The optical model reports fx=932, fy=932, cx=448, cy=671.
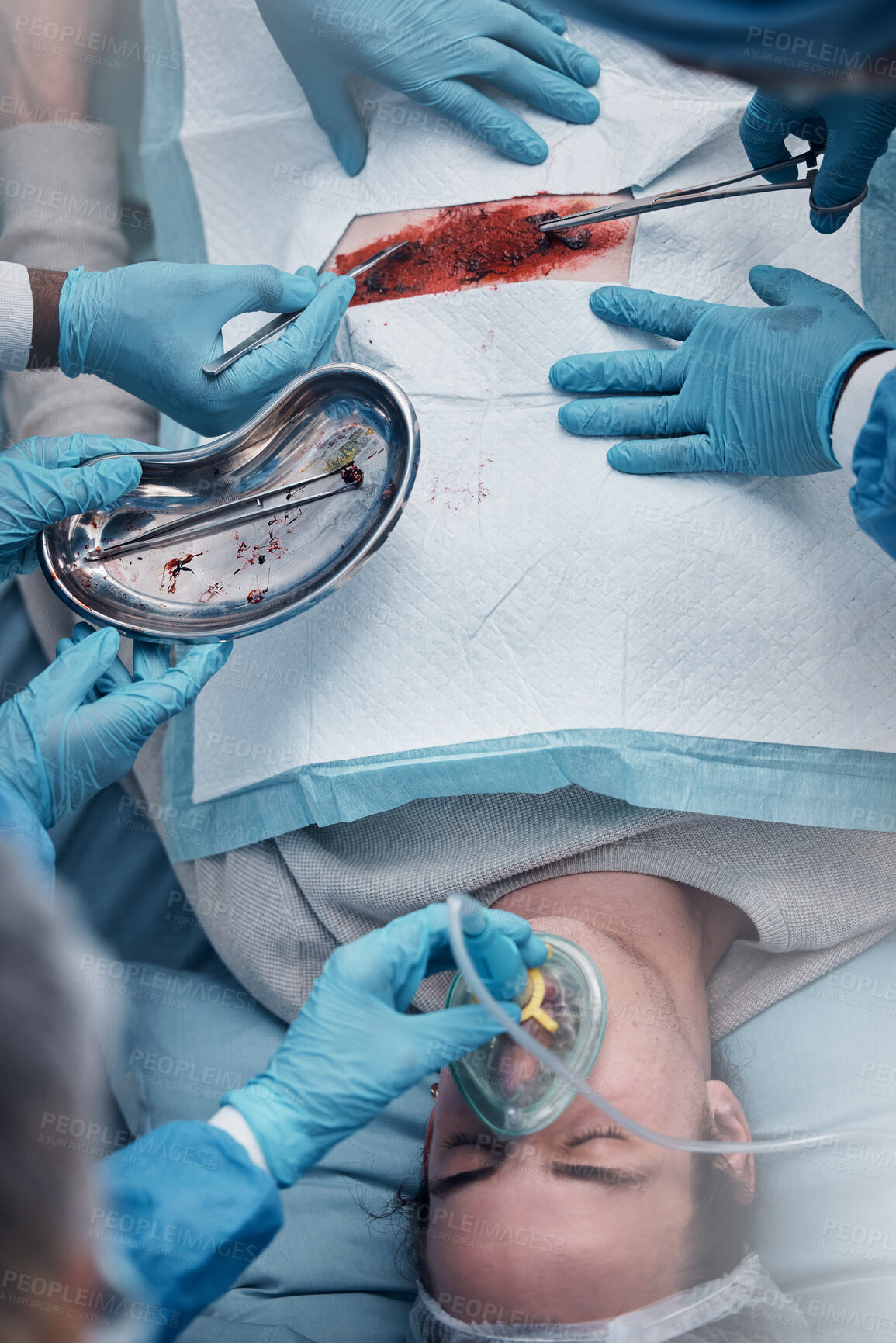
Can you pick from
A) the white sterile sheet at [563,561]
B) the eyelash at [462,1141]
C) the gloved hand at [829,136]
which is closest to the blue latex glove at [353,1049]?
the eyelash at [462,1141]

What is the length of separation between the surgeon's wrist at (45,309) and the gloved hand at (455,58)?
1.67 feet

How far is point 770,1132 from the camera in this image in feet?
4.59

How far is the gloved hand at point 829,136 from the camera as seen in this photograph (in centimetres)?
123

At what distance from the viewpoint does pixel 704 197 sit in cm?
131

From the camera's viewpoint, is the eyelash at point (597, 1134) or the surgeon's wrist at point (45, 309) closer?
the eyelash at point (597, 1134)

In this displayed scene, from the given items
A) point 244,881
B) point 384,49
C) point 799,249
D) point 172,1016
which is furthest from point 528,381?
point 172,1016

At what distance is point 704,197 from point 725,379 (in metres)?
0.27

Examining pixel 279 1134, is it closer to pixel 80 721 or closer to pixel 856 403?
pixel 80 721

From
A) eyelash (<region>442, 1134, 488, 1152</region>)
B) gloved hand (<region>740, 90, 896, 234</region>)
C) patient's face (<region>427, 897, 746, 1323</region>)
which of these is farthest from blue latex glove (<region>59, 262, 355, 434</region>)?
eyelash (<region>442, 1134, 488, 1152</region>)

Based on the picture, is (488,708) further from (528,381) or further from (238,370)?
(238,370)

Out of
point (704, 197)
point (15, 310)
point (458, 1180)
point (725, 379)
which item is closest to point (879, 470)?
→ point (725, 379)

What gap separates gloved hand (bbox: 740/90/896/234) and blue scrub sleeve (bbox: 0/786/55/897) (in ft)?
4.42

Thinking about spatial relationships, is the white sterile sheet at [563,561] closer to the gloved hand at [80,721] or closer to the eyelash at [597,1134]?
the gloved hand at [80,721]

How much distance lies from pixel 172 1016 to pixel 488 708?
816 millimetres
